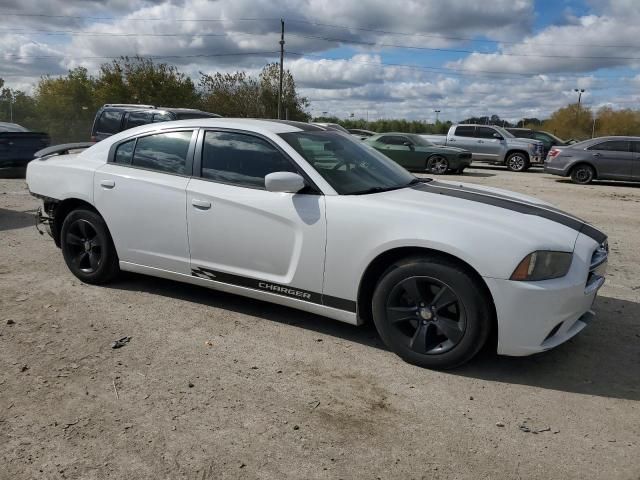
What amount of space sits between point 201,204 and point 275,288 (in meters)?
0.90

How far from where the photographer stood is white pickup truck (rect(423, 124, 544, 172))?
2162 cm

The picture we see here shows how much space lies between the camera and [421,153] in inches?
760

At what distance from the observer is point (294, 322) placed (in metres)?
4.50

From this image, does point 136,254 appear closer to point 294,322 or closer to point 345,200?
point 294,322

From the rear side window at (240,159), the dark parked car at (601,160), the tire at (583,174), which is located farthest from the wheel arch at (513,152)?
the rear side window at (240,159)

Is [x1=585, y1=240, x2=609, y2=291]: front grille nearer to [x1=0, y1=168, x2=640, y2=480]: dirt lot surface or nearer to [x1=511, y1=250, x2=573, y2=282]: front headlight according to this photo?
[x1=511, y1=250, x2=573, y2=282]: front headlight

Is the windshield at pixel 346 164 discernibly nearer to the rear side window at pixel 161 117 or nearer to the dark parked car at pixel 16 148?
the rear side window at pixel 161 117

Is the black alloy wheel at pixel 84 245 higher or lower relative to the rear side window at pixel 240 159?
lower

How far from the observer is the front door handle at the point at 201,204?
14.2ft

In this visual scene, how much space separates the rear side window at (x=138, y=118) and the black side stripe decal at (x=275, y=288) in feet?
29.4

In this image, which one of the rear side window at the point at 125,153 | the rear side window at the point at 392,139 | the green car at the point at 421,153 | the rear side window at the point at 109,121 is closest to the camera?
the rear side window at the point at 125,153

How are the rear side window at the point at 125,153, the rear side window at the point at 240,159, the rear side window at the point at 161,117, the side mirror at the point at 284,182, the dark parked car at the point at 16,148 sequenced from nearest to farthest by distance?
the side mirror at the point at 284,182
the rear side window at the point at 240,159
the rear side window at the point at 125,153
the dark parked car at the point at 16,148
the rear side window at the point at 161,117

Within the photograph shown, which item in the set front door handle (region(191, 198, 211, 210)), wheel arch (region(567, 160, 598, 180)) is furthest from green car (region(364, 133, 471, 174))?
front door handle (region(191, 198, 211, 210))

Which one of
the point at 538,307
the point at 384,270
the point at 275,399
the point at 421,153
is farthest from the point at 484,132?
→ the point at 275,399
